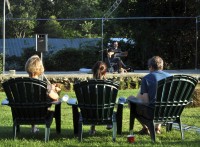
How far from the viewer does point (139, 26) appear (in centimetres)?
2123

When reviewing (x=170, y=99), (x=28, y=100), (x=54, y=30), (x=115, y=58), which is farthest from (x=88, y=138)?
(x=54, y=30)

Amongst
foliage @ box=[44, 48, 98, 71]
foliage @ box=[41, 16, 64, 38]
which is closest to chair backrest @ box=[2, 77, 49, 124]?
foliage @ box=[44, 48, 98, 71]

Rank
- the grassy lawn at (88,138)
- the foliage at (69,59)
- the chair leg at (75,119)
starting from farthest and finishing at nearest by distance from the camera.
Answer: the foliage at (69,59)
the chair leg at (75,119)
the grassy lawn at (88,138)

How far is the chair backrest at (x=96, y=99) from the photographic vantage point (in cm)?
562

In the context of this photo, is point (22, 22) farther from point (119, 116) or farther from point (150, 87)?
point (150, 87)

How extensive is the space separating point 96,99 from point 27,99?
89cm

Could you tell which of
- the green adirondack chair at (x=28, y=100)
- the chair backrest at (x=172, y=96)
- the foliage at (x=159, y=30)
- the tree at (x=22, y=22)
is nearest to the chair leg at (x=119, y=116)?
the chair backrest at (x=172, y=96)

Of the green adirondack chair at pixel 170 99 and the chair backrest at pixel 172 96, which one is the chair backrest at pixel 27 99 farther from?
the chair backrest at pixel 172 96

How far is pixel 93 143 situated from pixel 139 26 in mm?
16050

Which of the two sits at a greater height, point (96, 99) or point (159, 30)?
point (159, 30)

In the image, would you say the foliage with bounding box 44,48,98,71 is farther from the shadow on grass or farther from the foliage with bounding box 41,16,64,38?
the foliage with bounding box 41,16,64,38

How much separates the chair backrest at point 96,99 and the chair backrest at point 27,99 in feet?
1.52

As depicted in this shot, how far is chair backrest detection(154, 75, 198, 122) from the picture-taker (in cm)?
564

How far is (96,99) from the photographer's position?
5672 millimetres
